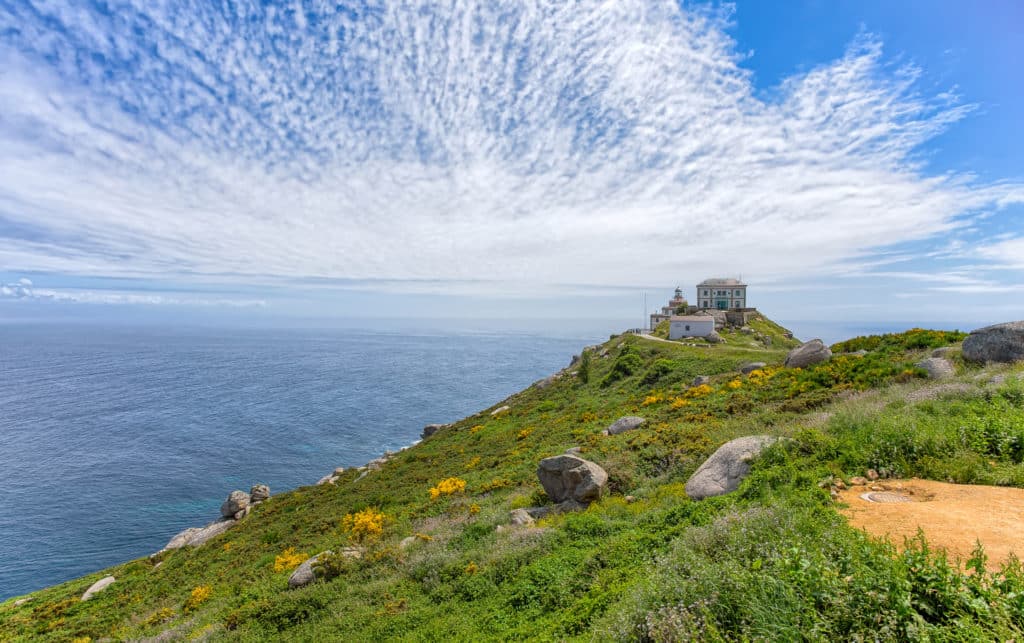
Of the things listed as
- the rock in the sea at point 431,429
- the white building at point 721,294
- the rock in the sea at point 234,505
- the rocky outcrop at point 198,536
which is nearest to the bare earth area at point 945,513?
the rocky outcrop at point 198,536

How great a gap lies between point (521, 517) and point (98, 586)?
25.6 m

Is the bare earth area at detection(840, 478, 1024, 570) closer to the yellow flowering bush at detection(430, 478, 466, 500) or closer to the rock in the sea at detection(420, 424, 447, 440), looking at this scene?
the yellow flowering bush at detection(430, 478, 466, 500)

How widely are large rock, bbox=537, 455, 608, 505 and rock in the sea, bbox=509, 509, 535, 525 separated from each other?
1.49 metres

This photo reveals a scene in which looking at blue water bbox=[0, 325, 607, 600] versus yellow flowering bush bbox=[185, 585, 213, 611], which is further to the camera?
blue water bbox=[0, 325, 607, 600]

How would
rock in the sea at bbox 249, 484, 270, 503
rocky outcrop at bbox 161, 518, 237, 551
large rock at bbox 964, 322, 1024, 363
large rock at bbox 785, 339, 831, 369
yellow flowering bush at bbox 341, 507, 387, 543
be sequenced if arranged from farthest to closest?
rock in the sea at bbox 249, 484, 270, 503
rocky outcrop at bbox 161, 518, 237, 551
large rock at bbox 785, 339, 831, 369
yellow flowering bush at bbox 341, 507, 387, 543
large rock at bbox 964, 322, 1024, 363

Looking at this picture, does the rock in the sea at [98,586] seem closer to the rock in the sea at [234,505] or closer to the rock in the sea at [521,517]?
the rock in the sea at [234,505]

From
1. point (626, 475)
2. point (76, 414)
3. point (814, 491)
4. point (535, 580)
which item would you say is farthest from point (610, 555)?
point (76, 414)

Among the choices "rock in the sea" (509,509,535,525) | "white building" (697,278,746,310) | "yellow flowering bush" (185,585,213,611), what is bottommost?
"yellow flowering bush" (185,585,213,611)

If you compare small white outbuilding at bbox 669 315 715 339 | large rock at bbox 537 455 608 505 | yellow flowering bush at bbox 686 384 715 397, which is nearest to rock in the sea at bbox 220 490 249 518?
large rock at bbox 537 455 608 505

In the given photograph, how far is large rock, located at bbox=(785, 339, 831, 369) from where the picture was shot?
25.9m

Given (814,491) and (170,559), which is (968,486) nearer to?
(814,491)

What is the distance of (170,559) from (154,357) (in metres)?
152

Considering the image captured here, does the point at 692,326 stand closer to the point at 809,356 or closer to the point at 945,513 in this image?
the point at 809,356

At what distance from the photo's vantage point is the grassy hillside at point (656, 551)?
4.86 metres
